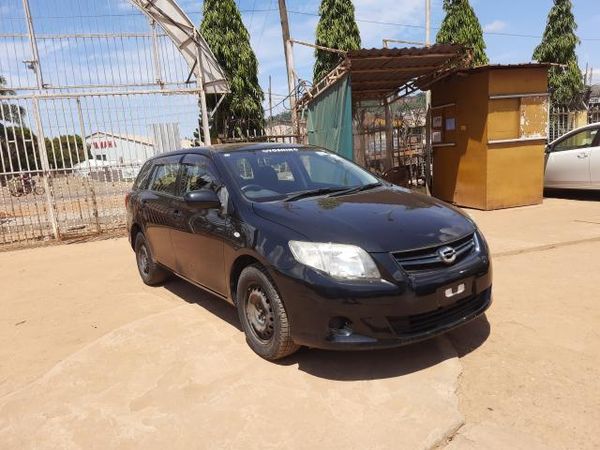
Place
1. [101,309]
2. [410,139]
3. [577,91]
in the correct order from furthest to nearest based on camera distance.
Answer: [577,91] < [410,139] < [101,309]

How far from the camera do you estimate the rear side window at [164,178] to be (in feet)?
15.6

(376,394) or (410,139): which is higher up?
(410,139)

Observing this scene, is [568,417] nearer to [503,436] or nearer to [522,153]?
[503,436]

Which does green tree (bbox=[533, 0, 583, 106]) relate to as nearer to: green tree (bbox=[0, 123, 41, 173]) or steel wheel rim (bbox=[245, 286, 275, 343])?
green tree (bbox=[0, 123, 41, 173])

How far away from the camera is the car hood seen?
2.99m

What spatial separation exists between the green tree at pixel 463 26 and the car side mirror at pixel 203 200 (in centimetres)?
1623

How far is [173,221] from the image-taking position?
15.0 ft

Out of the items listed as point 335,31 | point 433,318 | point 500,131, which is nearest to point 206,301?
point 433,318

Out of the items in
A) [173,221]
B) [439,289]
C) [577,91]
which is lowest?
[439,289]

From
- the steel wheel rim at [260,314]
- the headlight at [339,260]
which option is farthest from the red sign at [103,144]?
the headlight at [339,260]

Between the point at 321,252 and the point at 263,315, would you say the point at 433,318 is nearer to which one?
the point at 321,252

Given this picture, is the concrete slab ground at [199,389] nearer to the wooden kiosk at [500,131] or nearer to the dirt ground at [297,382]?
the dirt ground at [297,382]

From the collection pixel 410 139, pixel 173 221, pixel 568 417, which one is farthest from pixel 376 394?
pixel 410 139

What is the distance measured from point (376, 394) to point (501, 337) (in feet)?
4.07
